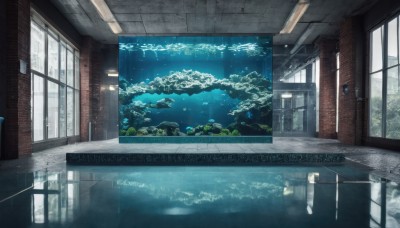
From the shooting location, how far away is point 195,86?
43.0 feet

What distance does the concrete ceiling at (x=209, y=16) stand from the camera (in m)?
9.31

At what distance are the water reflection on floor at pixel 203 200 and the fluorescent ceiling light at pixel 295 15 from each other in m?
5.96

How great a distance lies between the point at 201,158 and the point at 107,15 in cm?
665

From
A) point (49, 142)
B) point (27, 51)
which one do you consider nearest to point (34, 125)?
point (49, 142)

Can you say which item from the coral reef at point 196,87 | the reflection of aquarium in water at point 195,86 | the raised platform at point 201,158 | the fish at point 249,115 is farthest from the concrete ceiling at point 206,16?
the raised platform at point 201,158

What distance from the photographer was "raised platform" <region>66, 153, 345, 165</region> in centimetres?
704

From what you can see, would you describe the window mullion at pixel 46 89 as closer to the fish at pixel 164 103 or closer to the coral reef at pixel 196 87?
the coral reef at pixel 196 87

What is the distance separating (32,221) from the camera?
112 inches

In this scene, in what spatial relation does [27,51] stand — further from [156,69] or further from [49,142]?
[156,69]

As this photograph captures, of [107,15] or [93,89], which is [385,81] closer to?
[107,15]

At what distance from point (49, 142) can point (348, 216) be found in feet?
32.4

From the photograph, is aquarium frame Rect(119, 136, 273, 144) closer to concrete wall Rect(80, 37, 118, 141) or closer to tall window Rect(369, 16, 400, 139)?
concrete wall Rect(80, 37, 118, 141)

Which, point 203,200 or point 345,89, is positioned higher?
point 345,89

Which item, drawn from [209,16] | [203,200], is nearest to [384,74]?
[209,16]
